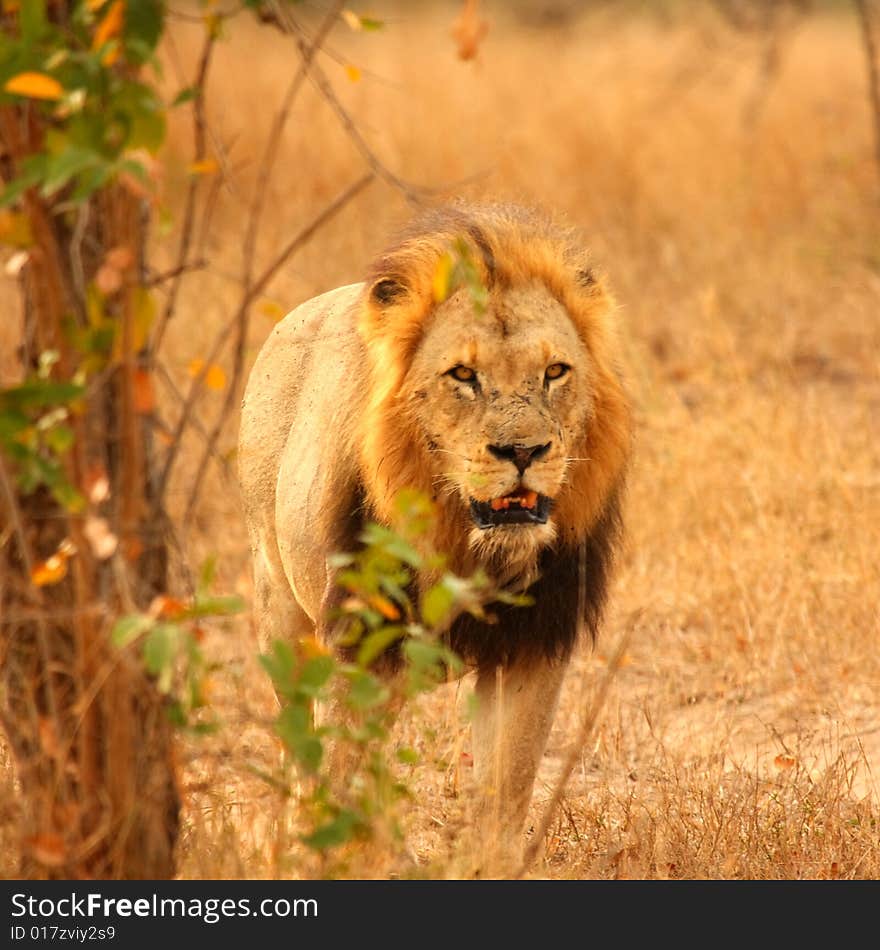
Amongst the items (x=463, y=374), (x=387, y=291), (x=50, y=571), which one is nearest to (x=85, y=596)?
(x=50, y=571)

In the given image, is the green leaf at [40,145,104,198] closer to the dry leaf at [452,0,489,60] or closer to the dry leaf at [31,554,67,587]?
the dry leaf at [452,0,489,60]

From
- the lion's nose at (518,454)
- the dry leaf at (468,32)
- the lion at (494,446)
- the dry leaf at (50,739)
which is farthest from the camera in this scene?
the lion at (494,446)

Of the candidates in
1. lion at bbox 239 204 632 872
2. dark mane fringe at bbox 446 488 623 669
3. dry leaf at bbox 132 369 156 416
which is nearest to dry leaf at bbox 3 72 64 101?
dry leaf at bbox 132 369 156 416

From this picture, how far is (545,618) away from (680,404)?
180 inches

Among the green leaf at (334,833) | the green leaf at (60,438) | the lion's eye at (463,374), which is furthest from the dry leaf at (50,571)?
the lion's eye at (463,374)

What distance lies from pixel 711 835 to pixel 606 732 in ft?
3.71

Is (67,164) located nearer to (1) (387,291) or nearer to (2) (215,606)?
(2) (215,606)

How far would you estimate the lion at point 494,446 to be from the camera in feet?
13.1

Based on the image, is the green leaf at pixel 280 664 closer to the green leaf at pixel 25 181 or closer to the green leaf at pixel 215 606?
the green leaf at pixel 215 606

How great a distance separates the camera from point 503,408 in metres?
3.92

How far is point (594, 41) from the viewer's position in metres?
18.9

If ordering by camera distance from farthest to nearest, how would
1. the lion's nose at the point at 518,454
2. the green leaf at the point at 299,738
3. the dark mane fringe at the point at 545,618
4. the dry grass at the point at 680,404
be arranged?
the dry grass at the point at 680,404 < the dark mane fringe at the point at 545,618 < the lion's nose at the point at 518,454 < the green leaf at the point at 299,738

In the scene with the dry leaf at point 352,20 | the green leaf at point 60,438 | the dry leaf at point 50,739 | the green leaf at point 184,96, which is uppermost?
the dry leaf at point 352,20
